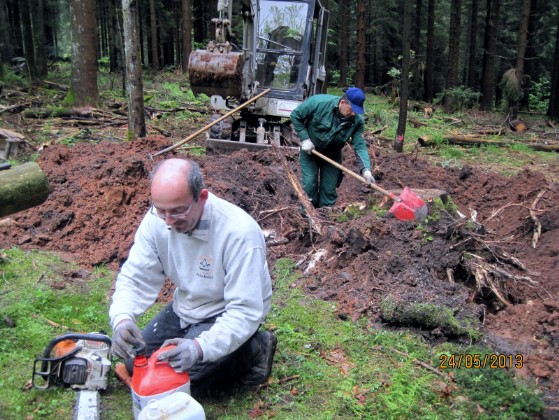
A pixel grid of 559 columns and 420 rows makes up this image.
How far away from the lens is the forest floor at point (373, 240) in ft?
14.8

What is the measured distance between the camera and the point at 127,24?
27.3ft

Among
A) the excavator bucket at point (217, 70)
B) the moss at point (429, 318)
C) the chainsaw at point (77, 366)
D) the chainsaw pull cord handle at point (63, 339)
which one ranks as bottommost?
the moss at point (429, 318)

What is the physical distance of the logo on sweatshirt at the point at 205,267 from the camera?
300 centimetres

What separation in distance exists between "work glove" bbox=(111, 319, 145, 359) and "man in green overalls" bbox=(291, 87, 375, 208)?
4.16 meters

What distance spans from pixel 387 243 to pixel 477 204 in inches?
151

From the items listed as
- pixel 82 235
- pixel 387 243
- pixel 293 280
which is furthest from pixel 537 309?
pixel 82 235

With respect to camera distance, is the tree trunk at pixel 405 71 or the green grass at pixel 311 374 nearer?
the green grass at pixel 311 374

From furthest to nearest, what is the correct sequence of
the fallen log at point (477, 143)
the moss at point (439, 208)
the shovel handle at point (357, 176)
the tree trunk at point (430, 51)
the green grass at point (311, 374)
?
the tree trunk at point (430, 51), the fallen log at point (477, 143), the shovel handle at point (357, 176), the moss at point (439, 208), the green grass at point (311, 374)

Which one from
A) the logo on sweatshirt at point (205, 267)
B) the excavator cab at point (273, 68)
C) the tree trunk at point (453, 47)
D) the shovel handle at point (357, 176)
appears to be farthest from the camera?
the tree trunk at point (453, 47)

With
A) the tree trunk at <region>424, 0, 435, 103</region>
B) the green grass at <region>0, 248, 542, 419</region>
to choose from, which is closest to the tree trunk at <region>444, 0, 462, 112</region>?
the tree trunk at <region>424, 0, 435, 103</region>

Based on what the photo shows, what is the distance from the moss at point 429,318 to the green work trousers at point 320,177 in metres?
3.09

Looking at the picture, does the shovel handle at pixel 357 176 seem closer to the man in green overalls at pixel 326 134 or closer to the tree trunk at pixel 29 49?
the man in green overalls at pixel 326 134

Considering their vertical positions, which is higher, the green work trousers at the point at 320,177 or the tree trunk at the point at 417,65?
the tree trunk at the point at 417,65
